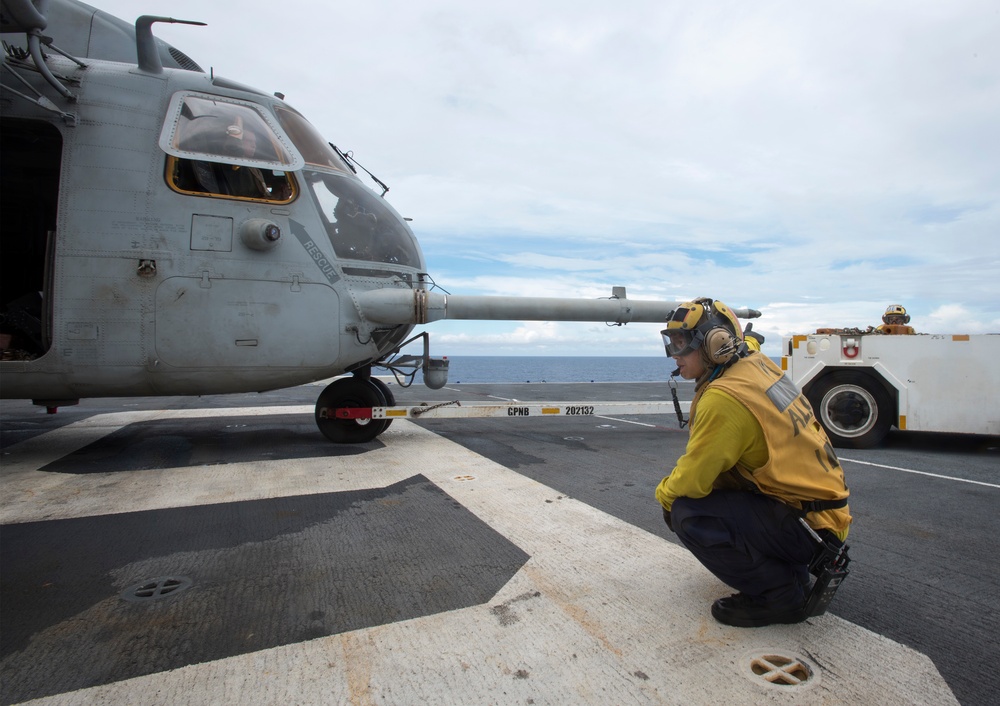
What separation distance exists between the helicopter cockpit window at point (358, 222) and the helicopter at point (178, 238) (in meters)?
0.02

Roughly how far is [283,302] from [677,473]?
4.42m

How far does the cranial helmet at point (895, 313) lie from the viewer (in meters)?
7.16

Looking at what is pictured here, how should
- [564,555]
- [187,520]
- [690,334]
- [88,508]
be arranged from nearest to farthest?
[690,334] < [564,555] < [187,520] < [88,508]

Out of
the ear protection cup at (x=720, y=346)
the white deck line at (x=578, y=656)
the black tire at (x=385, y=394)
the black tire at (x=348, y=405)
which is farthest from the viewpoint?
the black tire at (x=385, y=394)

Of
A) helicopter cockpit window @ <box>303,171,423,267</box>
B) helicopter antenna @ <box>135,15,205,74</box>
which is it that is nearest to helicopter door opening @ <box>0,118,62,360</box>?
helicopter antenna @ <box>135,15,205,74</box>

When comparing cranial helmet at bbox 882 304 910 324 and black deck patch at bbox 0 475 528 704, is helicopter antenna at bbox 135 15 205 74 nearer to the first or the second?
black deck patch at bbox 0 475 528 704

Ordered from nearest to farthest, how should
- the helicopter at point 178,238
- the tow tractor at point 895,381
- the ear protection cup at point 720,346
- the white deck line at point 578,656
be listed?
the white deck line at point 578,656, the ear protection cup at point 720,346, the helicopter at point 178,238, the tow tractor at point 895,381

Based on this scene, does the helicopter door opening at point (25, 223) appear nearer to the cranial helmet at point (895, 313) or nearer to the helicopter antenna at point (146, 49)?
the helicopter antenna at point (146, 49)

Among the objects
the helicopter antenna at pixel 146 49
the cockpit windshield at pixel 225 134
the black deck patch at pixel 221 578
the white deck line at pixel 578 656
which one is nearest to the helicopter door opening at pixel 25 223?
the helicopter antenna at pixel 146 49

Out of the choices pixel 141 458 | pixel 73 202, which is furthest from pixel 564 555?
pixel 73 202

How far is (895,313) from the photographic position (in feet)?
23.6

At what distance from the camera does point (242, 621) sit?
2393 millimetres

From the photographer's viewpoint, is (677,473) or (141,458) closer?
(677,473)

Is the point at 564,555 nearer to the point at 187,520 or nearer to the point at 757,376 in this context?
the point at 757,376
